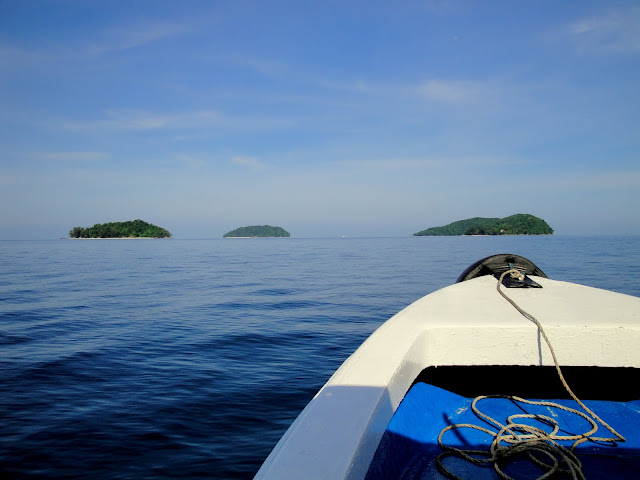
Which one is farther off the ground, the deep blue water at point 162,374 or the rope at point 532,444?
the rope at point 532,444

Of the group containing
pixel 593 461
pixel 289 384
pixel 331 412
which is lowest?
pixel 289 384

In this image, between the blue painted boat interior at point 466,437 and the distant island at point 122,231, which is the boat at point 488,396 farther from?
the distant island at point 122,231

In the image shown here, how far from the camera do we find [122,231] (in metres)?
137

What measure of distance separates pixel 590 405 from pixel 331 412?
2076mm

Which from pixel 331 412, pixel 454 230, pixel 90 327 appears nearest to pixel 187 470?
pixel 331 412

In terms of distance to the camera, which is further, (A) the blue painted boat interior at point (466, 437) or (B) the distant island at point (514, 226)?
(B) the distant island at point (514, 226)

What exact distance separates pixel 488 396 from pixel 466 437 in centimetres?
51

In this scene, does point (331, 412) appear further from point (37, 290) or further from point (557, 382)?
point (37, 290)

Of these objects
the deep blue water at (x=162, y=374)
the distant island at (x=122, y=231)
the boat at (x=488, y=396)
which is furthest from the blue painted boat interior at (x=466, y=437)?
the distant island at (x=122, y=231)

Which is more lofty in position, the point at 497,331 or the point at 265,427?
the point at 497,331

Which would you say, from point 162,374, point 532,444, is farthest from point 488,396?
point 162,374

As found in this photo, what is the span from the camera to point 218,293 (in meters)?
13.1

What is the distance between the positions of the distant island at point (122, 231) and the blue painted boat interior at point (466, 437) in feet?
486

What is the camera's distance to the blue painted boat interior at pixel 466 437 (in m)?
1.81
